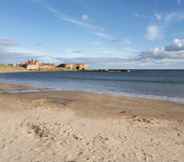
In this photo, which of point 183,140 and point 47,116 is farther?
point 47,116

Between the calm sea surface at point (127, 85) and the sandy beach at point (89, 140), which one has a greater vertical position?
the sandy beach at point (89, 140)

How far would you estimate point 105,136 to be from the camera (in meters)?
7.53

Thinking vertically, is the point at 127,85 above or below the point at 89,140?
below

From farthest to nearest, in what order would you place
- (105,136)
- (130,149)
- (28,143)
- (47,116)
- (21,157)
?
(47,116), (105,136), (28,143), (130,149), (21,157)

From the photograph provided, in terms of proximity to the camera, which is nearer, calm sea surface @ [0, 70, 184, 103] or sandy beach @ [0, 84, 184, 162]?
sandy beach @ [0, 84, 184, 162]

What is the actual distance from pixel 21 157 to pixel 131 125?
15.9 feet

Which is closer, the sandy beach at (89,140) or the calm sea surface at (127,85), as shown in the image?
the sandy beach at (89,140)

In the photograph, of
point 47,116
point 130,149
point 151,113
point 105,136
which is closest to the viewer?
point 130,149

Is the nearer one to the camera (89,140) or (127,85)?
(89,140)

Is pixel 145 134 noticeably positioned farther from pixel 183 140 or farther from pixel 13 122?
pixel 13 122

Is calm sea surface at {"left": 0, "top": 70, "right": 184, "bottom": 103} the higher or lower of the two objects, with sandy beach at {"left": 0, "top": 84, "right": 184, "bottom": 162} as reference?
lower

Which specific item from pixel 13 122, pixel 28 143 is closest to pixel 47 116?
pixel 13 122

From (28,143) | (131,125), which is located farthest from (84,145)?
(131,125)

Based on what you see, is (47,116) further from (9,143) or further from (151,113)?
(151,113)
